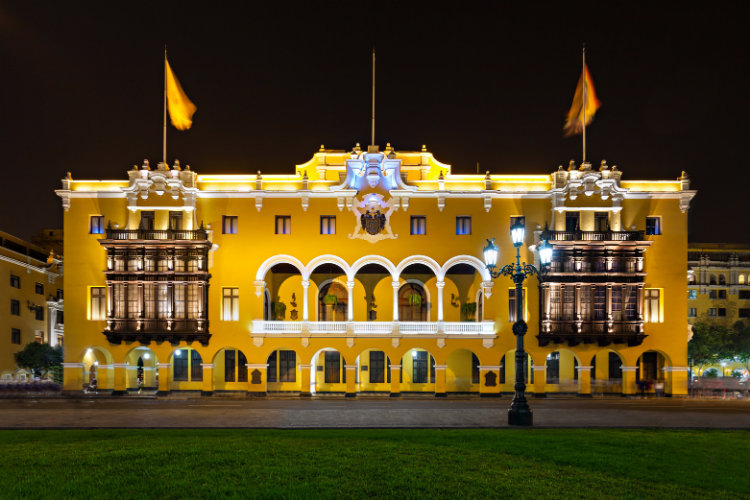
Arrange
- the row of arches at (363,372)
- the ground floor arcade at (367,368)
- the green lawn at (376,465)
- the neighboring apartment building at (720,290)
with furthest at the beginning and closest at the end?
the neighboring apartment building at (720,290), the row of arches at (363,372), the ground floor arcade at (367,368), the green lawn at (376,465)

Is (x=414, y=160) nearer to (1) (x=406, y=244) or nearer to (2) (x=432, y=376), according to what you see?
(1) (x=406, y=244)

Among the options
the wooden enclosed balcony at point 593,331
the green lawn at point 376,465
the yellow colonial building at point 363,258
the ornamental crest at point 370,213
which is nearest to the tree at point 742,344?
the yellow colonial building at point 363,258

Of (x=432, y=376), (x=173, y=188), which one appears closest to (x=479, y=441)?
(x=432, y=376)

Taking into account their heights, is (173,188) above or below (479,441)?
above

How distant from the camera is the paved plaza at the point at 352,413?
23.3 meters

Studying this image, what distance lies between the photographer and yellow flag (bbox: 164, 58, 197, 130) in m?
38.5

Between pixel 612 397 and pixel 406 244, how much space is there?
16.2 meters

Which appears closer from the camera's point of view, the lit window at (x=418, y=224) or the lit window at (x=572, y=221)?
the lit window at (x=572, y=221)

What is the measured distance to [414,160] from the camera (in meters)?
41.1

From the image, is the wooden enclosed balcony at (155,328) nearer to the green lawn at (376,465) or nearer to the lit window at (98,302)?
the lit window at (98,302)

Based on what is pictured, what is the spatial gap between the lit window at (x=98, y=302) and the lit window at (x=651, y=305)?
35041 millimetres

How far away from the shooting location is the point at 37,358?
4838 centimetres

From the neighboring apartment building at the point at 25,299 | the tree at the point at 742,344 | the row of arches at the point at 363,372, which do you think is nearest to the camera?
the row of arches at the point at 363,372

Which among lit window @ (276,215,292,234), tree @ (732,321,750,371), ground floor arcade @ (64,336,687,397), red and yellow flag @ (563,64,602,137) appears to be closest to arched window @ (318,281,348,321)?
ground floor arcade @ (64,336,687,397)
